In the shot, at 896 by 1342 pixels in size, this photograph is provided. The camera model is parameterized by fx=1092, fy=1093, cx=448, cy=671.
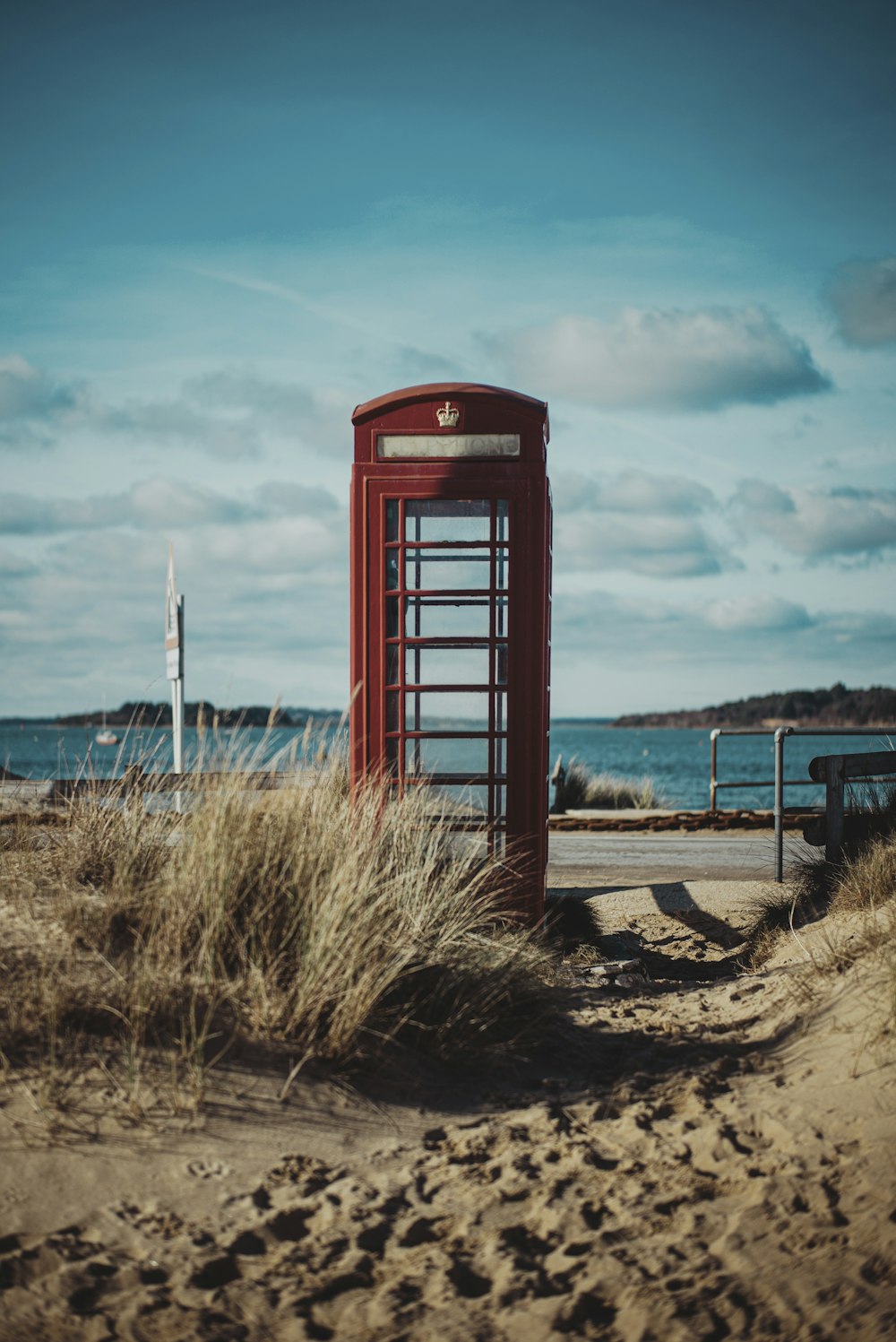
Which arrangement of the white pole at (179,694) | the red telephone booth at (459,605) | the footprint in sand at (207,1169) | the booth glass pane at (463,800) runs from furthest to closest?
1. the white pole at (179,694)
2. the red telephone booth at (459,605)
3. the booth glass pane at (463,800)
4. the footprint in sand at (207,1169)

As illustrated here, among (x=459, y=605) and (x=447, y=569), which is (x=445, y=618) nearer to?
(x=459, y=605)

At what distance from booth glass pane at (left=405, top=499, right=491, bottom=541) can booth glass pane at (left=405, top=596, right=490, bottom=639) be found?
1.34 feet

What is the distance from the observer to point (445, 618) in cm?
720

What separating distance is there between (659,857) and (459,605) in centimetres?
619

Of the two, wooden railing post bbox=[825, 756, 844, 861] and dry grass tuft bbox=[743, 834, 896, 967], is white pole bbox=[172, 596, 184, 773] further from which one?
wooden railing post bbox=[825, 756, 844, 861]

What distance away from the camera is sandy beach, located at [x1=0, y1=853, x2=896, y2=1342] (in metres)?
3.11

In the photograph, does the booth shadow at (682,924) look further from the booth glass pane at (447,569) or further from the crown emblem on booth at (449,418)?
the crown emblem on booth at (449,418)

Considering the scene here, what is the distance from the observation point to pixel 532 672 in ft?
23.1

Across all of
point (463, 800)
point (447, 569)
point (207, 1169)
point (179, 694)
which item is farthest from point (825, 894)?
point (179, 694)

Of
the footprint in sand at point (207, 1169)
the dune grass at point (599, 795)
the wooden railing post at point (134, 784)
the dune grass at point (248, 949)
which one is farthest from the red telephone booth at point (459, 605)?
the dune grass at point (599, 795)

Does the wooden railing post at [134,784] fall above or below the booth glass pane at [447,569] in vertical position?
below

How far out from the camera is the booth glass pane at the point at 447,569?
281 inches

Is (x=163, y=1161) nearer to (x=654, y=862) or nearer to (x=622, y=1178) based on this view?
(x=622, y=1178)

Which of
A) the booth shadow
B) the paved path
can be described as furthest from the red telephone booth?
the paved path
